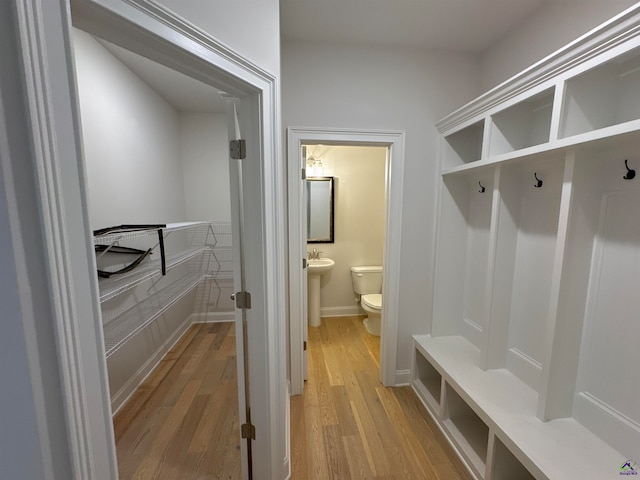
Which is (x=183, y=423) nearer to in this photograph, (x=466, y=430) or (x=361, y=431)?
(x=361, y=431)

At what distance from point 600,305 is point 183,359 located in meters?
3.12

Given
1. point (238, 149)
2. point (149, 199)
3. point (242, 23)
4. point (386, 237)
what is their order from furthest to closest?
point (149, 199)
point (386, 237)
point (238, 149)
point (242, 23)

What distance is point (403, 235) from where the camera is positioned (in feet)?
7.14

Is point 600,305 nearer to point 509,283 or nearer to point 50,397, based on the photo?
point 509,283

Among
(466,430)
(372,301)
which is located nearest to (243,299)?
(466,430)

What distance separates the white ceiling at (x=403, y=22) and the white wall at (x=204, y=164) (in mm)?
1043

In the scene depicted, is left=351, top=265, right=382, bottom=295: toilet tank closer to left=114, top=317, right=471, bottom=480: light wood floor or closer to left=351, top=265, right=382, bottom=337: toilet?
left=351, top=265, right=382, bottom=337: toilet

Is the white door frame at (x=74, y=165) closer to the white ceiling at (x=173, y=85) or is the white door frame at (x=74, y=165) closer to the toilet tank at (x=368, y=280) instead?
the white ceiling at (x=173, y=85)

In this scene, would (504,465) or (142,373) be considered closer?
(504,465)

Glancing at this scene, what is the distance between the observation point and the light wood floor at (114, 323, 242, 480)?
1.59 metres

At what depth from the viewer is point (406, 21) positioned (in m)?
1.74

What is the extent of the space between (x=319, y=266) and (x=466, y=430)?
205cm

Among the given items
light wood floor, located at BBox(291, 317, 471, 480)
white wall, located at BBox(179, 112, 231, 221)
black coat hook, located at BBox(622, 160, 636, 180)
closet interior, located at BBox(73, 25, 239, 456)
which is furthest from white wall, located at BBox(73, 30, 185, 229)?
black coat hook, located at BBox(622, 160, 636, 180)

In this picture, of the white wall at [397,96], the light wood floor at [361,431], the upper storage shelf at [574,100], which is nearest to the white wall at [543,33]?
the white wall at [397,96]
